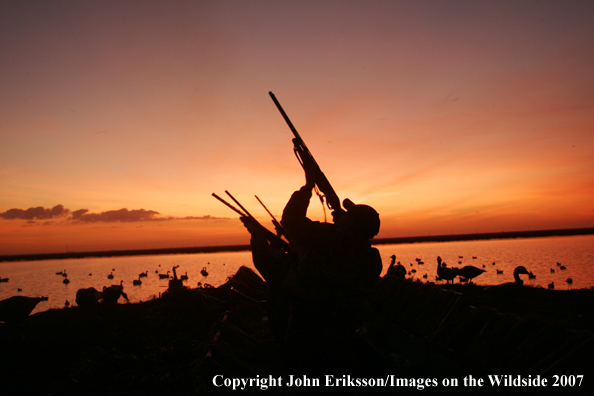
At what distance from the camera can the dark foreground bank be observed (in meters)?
6.07

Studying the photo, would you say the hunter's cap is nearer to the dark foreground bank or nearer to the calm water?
the dark foreground bank

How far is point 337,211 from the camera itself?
25.3ft

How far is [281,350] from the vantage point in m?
7.29

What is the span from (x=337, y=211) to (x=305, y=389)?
389 centimetres

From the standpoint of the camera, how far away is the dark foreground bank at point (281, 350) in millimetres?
6070

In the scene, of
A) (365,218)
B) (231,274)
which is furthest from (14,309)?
(231,274)

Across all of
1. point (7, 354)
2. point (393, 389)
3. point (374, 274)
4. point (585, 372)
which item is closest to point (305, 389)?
point (393, 389)

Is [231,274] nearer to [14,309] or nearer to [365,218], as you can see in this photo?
[14,309]

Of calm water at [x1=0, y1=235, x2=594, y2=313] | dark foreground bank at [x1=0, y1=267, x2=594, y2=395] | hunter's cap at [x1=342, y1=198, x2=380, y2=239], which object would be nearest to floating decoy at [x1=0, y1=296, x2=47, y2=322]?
dark foreground bank at [x1=0, y1=267, x2=594, y2=395]

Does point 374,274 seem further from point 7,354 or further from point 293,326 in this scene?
point 7,354

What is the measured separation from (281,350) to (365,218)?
12.6ft

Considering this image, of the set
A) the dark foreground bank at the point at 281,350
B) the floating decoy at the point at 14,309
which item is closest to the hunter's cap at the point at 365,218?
the dark foreground bank at the point at 281,350

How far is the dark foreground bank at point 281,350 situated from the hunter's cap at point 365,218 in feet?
6.80

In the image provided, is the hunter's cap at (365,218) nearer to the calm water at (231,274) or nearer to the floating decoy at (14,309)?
the floating decoy at (14,309)
